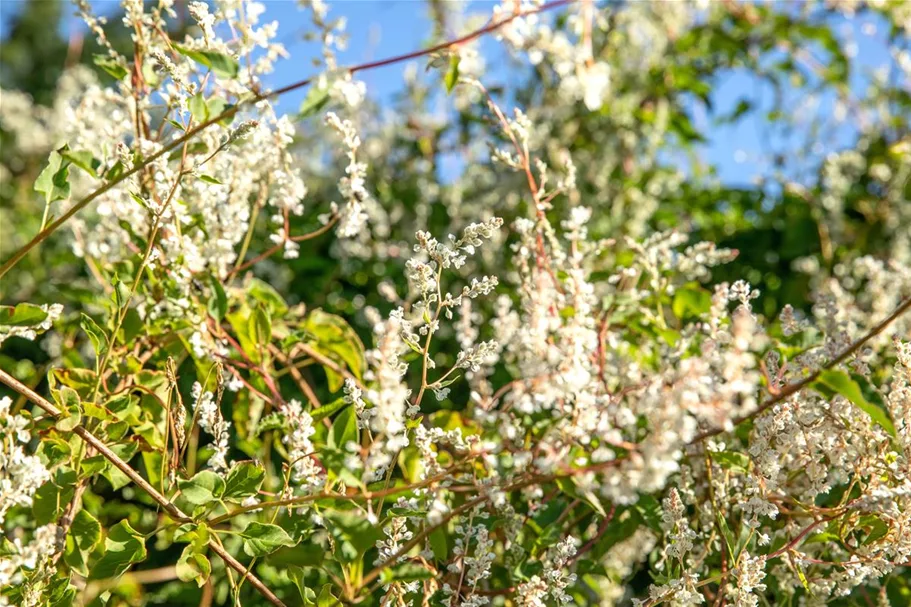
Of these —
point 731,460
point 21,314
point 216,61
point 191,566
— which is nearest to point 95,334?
point 21,314

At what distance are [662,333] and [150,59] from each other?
1127mm

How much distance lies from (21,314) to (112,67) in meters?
0.47

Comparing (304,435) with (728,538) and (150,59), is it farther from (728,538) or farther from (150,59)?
(150,59)

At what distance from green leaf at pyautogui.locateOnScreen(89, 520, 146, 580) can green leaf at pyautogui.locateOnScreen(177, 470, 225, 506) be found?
0.11m

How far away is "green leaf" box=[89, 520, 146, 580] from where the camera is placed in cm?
111

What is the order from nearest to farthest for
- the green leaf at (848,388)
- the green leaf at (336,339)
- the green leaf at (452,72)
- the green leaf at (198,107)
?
the green leaf at (848,388) → the green leaf at (198,107) → the green leaf at (452,72) → the green leaf at (336,339)

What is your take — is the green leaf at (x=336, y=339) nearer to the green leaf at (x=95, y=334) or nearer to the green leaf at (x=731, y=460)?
the green leaf at (x=95, y=334)

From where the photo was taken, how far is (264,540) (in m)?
1.08

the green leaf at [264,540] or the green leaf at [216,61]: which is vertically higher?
the green leaf at [216,61]

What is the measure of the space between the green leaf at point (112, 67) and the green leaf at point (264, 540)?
0.83m

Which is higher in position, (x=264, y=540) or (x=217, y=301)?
(x=217, y=301)

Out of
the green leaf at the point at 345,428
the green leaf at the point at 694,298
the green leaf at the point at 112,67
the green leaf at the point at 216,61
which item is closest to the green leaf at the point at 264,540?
the green leaf at the point at 345,428

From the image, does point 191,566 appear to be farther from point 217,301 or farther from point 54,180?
point 54,180

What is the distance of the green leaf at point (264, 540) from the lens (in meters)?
1.07
